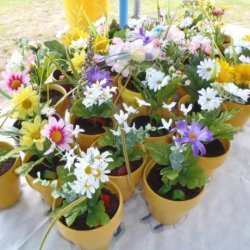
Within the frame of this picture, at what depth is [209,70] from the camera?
0.67m

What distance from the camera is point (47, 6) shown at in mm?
2273

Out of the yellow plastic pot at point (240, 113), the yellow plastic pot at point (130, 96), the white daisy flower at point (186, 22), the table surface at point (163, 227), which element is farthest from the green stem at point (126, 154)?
the white daisy flower at point (186, 22)

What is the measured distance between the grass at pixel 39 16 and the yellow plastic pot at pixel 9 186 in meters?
1.28

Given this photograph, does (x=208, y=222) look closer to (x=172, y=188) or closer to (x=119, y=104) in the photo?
(x=172, y=188)

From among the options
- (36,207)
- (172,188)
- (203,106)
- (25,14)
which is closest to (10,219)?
(36,207)

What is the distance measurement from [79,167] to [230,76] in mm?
421

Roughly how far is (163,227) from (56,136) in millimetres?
301

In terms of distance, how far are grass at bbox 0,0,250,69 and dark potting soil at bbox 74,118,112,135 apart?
1218 mm

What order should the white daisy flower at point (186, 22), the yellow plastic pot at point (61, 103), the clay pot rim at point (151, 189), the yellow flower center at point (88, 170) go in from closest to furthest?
1. the yellow flower center at point (88, 170)
2. the clay pot rim at point (151, 189)
3. the yellow plastic pot at point (61, 103)
4. the white daisy flower at point (186, 22)

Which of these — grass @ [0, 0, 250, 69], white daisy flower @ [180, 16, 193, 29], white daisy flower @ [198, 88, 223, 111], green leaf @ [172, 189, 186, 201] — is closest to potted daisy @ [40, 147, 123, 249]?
green leaf @ [172, 189, 186, 201]

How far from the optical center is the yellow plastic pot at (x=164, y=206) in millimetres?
557

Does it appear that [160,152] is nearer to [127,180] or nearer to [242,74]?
[127,180]

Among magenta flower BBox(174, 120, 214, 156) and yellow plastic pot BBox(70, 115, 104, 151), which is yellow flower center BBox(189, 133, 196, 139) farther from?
yellow plastic pot BBox(70, 115, 104, 151)

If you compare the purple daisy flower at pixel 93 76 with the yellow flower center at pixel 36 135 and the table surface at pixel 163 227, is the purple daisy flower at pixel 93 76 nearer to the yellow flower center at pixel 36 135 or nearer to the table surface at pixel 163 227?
the yellow flower center at pixel 36 135
